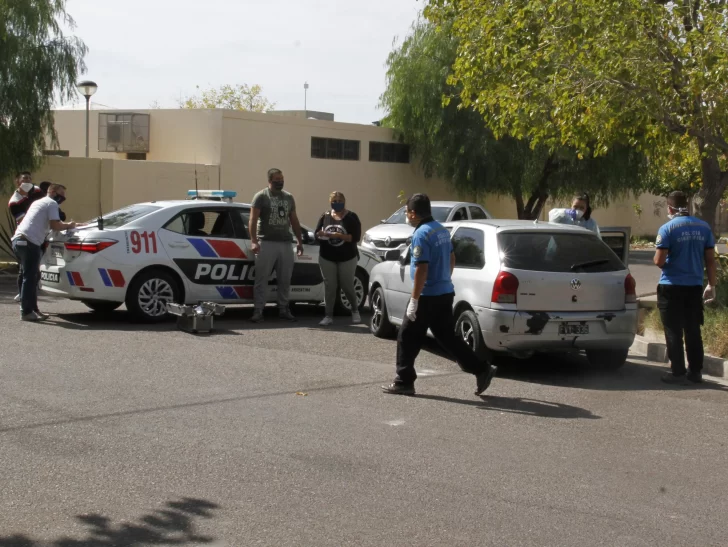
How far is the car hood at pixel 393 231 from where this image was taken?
63.3ft

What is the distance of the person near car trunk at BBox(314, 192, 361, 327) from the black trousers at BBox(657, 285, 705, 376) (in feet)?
14.8

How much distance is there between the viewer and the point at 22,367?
30.3ft

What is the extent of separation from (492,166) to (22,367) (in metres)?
24.8

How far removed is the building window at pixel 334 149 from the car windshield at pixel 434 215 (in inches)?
408

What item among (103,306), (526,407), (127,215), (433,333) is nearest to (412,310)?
(433,333)

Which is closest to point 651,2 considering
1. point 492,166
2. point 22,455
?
point 22,455

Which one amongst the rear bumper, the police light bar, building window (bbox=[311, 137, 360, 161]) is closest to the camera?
the rear bumper

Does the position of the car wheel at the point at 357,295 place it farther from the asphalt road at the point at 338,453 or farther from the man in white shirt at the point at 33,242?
the man in white shirt at the point at 33,242

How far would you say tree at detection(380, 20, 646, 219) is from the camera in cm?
3259

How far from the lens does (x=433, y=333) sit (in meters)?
8.62

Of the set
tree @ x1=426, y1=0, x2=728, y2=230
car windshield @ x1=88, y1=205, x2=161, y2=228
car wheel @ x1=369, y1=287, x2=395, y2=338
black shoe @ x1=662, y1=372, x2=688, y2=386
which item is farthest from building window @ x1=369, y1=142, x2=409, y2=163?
black shoe @ x1=662, y1=372, x2=688, y2=386

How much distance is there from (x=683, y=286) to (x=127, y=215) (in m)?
6.88

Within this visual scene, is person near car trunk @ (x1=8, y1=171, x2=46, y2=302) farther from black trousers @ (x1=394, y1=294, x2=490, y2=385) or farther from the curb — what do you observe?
the curb

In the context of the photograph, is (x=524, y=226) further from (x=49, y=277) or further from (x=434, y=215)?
(x=434, y=215)
